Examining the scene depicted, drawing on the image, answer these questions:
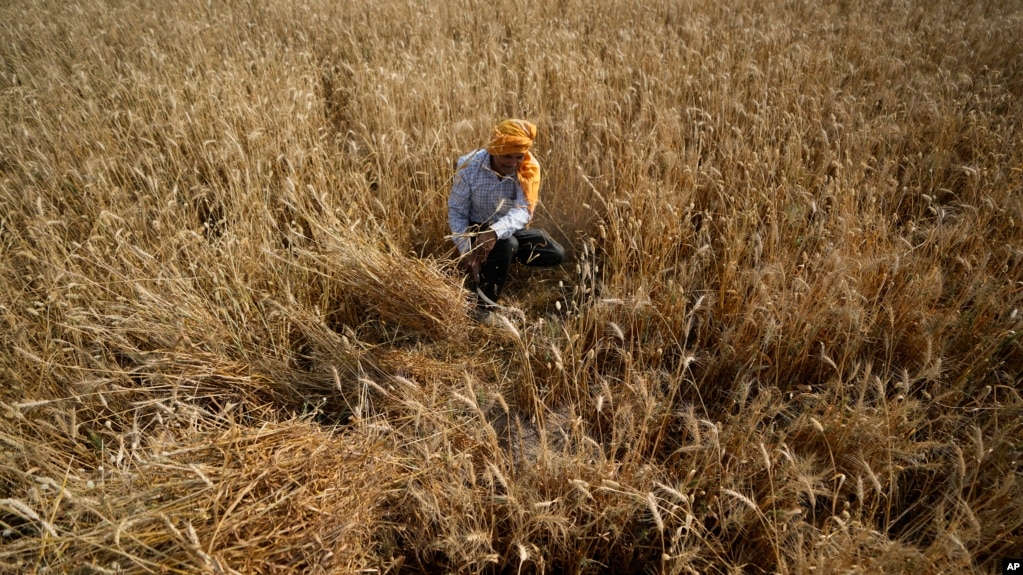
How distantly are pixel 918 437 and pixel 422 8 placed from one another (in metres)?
5.73

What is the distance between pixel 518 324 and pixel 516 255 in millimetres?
500

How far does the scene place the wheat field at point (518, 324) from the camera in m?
1.29

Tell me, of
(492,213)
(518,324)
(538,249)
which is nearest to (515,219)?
(492,213)

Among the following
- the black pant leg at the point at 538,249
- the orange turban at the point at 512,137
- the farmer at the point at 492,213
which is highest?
the orange turban at the point at 512,137

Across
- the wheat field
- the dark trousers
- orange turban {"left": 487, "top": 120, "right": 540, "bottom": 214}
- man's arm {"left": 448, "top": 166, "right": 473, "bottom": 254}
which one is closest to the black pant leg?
the dark trousers

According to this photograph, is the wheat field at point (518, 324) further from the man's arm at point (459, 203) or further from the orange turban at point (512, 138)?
the orange turban at point (512, 138)

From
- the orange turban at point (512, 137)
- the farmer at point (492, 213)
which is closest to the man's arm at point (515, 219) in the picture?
the farmer at point (492, 213)

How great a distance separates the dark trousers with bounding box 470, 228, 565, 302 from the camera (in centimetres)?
239

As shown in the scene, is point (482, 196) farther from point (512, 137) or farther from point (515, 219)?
point (512, 137)

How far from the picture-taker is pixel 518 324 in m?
2.27

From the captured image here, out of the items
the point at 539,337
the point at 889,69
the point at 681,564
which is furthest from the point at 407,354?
the point at 889,69

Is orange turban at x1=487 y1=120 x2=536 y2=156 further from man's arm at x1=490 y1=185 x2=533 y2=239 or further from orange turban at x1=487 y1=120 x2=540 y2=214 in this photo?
man's arm at x1=490 y1=185 x2=533 y2=239

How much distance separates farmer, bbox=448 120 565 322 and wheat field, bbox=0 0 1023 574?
193 mm

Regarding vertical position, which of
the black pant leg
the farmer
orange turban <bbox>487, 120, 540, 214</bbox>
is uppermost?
orange turban <bbox>487, 120, 540, 214</bbox>
